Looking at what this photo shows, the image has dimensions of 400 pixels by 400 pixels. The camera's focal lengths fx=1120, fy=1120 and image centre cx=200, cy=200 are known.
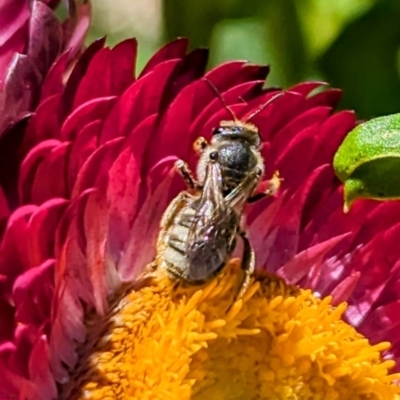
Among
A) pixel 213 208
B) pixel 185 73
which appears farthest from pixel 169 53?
pixel 213 208

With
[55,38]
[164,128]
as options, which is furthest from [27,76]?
[164,128]

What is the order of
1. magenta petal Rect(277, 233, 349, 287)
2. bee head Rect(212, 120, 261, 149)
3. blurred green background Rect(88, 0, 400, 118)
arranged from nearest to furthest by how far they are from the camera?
bee head Rect(212, 120, 261, 149)
magenta petal Rect(277, 233, 349, 287)
blurred green background Rect(88, 0, 400, 118)

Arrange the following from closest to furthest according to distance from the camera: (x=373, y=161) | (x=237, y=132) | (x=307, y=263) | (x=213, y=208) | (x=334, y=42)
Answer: (x=373, y=161), (x=213, y=208), (x=237, y=132), (x=307, y=263), (x=334, y=42)

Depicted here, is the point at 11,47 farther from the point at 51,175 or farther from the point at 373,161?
the point at 373,161

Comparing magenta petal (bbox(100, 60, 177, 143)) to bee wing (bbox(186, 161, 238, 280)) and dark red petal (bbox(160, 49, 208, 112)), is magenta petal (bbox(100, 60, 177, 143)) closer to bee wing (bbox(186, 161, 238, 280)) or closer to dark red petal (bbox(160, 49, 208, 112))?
dark red petal (bbox(160, 49, 208, 112))

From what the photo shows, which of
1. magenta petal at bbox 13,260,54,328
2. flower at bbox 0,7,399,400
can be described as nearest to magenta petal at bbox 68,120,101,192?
flower at bbox 0,7,399,400

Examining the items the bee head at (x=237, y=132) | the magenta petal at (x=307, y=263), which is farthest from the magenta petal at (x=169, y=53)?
the magenta petal at (x=307, y=263)

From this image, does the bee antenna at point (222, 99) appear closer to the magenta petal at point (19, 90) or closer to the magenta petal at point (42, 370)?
the magenta petal at point (19, 90)
